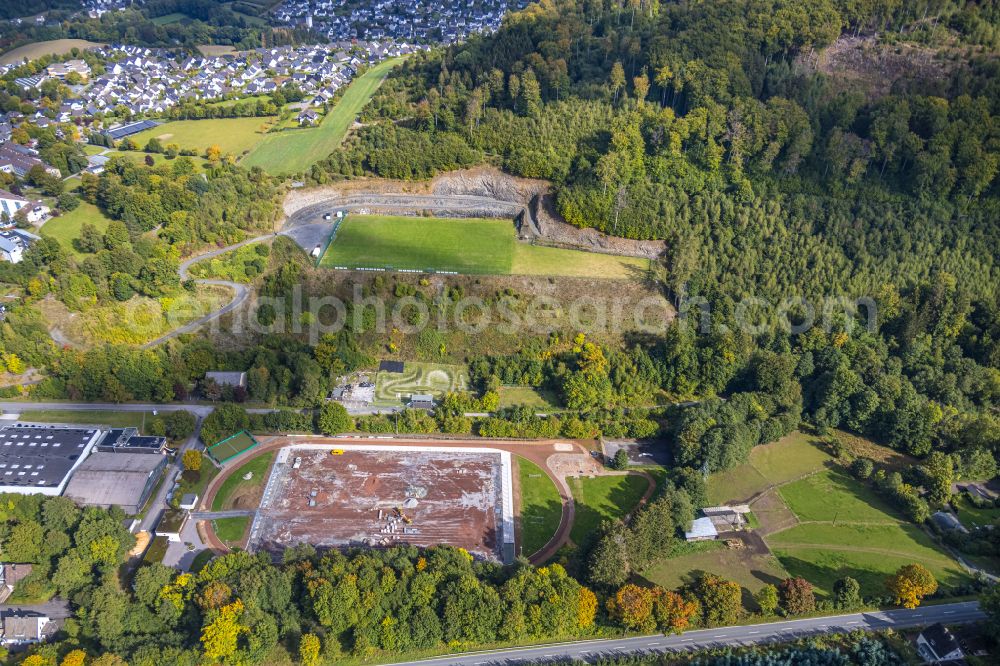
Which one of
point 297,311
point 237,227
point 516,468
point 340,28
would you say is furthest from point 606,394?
point 340,28

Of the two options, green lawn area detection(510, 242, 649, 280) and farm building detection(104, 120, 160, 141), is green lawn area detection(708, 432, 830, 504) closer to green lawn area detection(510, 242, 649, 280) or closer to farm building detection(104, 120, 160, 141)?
green lawn area detection(510, 242, 649, 280)

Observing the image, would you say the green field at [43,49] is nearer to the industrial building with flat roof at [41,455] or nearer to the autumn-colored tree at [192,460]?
the industrial building with flat roof at [41,455]

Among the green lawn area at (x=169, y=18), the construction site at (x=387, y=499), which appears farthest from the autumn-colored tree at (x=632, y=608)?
the green lawn area at (x=169, y=18)

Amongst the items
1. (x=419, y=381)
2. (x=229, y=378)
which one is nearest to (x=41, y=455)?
(x=229, y=378)

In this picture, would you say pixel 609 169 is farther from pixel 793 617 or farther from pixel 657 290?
pixel 793 617

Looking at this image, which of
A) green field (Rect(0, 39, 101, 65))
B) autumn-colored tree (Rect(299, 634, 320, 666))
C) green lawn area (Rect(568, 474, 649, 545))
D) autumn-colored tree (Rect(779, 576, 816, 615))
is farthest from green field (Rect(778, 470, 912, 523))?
green field (Rect(0, 39, 101, 65))

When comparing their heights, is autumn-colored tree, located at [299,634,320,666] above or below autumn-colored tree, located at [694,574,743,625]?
below
